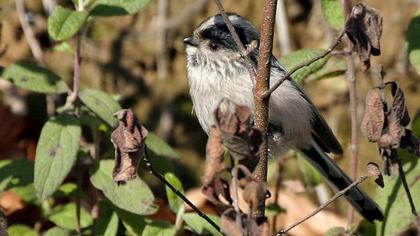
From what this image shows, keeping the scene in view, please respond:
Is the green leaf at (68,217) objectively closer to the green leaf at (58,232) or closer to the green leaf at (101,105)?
the green leaf at (58,232)

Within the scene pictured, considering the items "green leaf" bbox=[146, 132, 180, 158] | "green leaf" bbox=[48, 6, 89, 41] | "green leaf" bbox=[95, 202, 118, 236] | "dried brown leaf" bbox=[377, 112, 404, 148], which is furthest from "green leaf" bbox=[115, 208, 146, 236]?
"dried brown leaf" bbox=[377, 112, 404, 148]

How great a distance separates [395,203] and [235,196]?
1.46 meters

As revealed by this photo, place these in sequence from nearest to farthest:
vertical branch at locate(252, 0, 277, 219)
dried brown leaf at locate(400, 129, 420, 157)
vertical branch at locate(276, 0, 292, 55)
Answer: vertical branch at locate(252, 0, 277, 219), dried brown leaf at locate(400, 129, 420, 157), vertical branch at locate(276, 0, 292, 55)

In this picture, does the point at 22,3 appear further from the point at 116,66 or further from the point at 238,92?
the point at 238,92

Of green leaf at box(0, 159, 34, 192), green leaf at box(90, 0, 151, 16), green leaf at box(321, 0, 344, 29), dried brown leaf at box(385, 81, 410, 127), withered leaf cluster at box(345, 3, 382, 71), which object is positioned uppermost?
withered leaf cluster at box(345, 3, 382, 71)

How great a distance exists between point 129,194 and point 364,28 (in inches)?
46.6

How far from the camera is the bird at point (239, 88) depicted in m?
3.24

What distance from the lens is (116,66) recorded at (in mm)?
4789

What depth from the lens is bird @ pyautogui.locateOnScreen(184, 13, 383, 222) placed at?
324 centimetres

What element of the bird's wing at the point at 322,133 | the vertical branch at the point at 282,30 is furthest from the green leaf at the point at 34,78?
the vertical branch at the point at 282,30

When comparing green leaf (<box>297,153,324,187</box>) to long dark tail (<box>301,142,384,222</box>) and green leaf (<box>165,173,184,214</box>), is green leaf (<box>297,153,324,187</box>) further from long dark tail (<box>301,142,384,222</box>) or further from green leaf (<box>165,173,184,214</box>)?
green leaf (<box>165,173,184,214</box>)

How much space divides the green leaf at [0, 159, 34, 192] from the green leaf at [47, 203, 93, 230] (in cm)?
21

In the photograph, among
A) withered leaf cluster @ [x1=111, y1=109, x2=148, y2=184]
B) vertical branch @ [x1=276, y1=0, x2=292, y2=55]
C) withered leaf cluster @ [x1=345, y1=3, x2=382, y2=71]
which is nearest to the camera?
withered leaf cluster @ [x1=111, y1=109, x2=148, y2=184]

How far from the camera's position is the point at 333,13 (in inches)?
130
